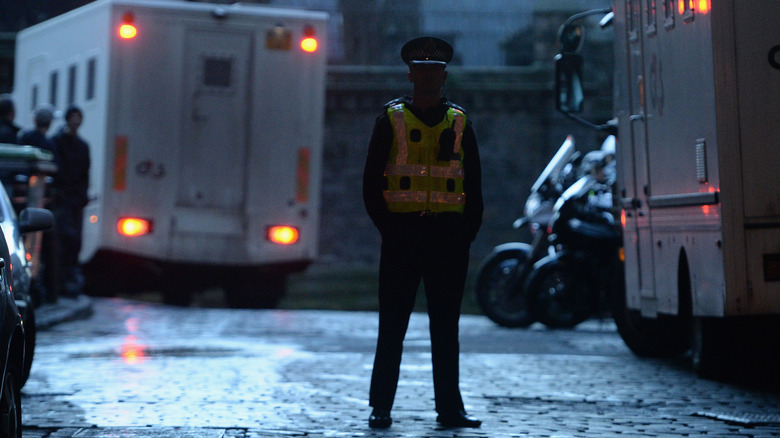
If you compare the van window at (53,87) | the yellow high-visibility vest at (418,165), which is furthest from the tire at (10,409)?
the van window at (53,87)

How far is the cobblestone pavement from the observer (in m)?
7.13

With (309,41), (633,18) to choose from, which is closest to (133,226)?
(309,41)

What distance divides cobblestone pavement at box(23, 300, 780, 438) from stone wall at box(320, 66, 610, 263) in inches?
605

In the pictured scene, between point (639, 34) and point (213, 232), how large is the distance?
769 centimetres

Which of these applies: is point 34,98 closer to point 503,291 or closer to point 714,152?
point 503,291

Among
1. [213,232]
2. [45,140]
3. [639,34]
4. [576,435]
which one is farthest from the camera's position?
[213,232]

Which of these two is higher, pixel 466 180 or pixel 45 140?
pixel 45 140

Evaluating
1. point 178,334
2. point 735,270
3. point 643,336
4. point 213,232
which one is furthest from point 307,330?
point 735,270

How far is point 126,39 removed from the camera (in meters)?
16.2

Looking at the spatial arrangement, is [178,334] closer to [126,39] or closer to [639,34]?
[126,39]

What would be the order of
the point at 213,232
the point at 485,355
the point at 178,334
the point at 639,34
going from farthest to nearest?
the point at 213,232 → the point at 178,334 → the point at 485,355 → the point at 639,34

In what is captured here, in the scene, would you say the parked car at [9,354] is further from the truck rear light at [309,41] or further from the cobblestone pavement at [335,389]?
the truck rear light at [309,41]

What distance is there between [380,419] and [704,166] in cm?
241

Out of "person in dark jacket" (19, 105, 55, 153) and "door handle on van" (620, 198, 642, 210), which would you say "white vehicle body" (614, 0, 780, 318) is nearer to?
"door handle on van" (620, 198, 642, 210)
